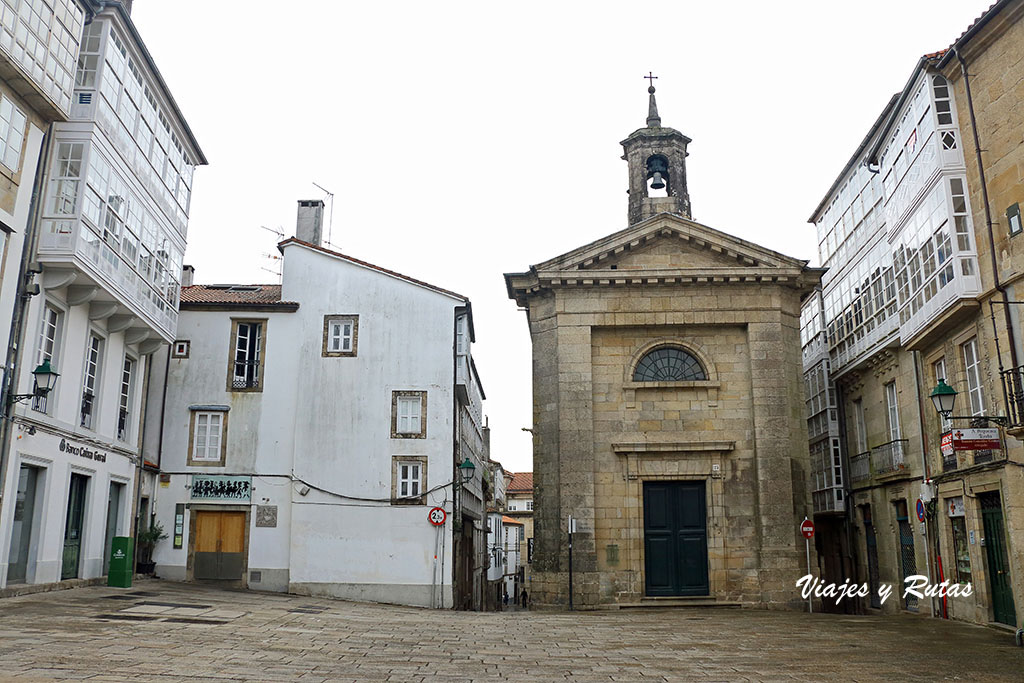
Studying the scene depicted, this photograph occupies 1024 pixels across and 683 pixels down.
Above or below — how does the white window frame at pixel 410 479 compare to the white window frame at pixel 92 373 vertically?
below

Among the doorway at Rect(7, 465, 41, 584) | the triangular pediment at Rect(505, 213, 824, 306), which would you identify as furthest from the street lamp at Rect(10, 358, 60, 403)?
the triangular pediment at Rect(505, 213, 824, 306)

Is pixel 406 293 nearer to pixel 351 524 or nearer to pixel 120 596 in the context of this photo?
pixel 351 524

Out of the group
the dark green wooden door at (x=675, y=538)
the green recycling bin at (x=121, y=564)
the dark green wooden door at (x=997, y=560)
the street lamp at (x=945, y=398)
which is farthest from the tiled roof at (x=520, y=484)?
the street lamp at (x=945, y=398)

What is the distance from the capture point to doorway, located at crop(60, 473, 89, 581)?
2016cm

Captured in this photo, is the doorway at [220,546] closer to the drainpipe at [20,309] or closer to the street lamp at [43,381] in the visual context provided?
the drainpipe at [20,309]

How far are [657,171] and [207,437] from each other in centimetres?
1592

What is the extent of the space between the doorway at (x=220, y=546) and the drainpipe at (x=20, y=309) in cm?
812

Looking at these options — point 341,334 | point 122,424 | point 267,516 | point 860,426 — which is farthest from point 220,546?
point 860,426

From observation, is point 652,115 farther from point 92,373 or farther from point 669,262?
point 92,373

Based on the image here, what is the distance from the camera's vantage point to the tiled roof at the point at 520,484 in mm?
84625

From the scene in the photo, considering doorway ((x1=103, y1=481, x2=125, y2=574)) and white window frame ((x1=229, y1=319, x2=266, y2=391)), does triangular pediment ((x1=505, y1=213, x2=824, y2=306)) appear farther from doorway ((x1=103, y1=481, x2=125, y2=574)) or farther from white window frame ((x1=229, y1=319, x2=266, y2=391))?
doorway ((x1=103, y1=481, x2=125, y2=574))

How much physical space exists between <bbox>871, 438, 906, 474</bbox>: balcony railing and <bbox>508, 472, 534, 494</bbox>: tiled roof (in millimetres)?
60181

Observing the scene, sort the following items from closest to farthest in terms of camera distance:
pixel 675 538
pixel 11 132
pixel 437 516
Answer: pixel 11 132 → pixel 675 538 → pixel 437 516

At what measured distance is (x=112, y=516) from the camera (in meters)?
22.6
